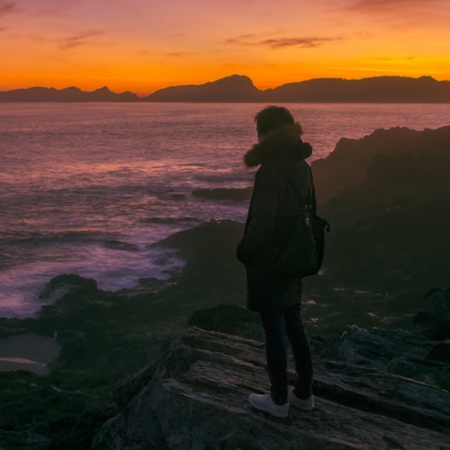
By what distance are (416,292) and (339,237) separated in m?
7.92

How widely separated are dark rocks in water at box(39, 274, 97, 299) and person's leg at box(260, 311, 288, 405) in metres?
19.1

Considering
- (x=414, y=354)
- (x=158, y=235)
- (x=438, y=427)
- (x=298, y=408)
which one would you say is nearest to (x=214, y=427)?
(x=298, y=408)

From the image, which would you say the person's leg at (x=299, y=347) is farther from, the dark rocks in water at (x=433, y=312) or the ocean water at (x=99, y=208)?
the dark rocks in water at (x=433, y=312)

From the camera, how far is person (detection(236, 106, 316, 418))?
4.80m

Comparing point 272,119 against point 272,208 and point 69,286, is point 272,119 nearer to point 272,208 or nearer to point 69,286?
point 272,208

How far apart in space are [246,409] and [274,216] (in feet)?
6.30

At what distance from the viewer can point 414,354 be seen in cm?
984

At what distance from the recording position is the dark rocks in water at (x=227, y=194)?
47.2 metres

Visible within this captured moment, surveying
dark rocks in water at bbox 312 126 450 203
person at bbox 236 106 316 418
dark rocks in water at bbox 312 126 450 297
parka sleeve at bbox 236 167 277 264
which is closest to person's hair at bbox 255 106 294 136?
person at bbox 236 106 316 418

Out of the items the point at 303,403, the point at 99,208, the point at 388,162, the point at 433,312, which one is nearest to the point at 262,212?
the point at 303,403

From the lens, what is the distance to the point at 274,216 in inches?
189

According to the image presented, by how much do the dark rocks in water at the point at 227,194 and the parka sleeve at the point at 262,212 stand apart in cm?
4178

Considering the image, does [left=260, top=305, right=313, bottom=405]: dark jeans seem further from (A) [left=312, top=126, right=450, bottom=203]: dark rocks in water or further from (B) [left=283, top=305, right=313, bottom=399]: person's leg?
(A) [left=312, top=126, right=450, bottom=203]: dark rocks in water

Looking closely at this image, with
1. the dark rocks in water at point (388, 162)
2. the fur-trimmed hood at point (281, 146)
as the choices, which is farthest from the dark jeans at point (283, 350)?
the dark rocks in water at point (388, 162)
